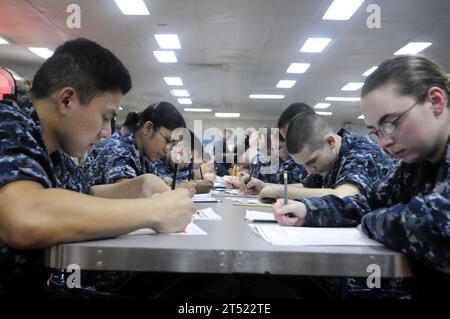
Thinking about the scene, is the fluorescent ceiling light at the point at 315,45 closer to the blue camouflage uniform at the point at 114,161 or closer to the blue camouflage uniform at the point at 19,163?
the blue camouflage uniform at the point at 114,161

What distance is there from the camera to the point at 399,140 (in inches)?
46.4

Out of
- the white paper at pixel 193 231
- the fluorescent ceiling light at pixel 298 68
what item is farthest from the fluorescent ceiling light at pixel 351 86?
the white paper at pixel 193 231

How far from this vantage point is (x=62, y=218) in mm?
916

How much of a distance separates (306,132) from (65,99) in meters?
1.52

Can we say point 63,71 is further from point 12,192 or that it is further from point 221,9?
point 221,9

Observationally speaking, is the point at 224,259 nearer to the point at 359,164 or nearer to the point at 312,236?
the point at 312,236

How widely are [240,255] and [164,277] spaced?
3.91ft

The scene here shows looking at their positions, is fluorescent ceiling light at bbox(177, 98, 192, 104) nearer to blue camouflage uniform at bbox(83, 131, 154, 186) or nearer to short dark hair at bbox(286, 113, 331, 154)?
blue camouflage uniform at bbox(83, 131, 154, 186)

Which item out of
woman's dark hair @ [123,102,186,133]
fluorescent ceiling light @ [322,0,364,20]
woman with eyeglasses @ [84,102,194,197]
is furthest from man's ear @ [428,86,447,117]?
fluorescent ceiling light @ [322,0,364,20]

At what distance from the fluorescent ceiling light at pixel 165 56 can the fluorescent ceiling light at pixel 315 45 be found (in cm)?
249

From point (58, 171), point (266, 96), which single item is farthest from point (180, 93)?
point (58, 171)

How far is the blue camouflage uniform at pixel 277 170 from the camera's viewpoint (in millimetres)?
3961

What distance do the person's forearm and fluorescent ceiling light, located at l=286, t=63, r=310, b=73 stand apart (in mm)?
7582

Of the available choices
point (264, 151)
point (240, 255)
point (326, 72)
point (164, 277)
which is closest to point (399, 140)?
point (240, 255)
